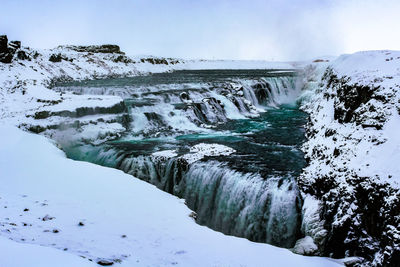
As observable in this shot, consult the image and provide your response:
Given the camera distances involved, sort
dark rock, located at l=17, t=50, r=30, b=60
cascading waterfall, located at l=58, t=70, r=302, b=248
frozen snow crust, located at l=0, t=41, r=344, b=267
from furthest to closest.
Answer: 1. dark rock, located at l=17, t=50, r=30, b=60
2. cascading waterfall, located at l=58, t=70, r=302, b=248
3. frozen snow crust, located at l=0, t=41, r=344, b=267

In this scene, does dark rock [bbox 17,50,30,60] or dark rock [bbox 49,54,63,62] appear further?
dark rock [bbox 49,54,63,62]

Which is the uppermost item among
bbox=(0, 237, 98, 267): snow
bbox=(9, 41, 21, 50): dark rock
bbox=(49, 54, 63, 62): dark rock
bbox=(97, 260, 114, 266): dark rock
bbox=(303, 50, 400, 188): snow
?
bbox=(49, 54, 63, 62): dark rock

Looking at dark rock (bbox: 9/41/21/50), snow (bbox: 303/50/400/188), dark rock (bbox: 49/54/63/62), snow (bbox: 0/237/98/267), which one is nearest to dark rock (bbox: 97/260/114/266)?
snow (bbox: 0/237/98/267)

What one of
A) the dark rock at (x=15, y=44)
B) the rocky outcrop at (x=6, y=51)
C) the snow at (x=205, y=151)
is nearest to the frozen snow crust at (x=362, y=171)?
the snow at (x=205, y=151)

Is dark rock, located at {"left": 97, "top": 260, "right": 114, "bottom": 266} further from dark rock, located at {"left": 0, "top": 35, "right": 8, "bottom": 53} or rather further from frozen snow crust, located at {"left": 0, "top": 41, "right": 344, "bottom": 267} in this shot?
dark rock, located at {"left": 0, "top": 35, "right": 8, "bottom": 53}

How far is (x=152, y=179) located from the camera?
13328 millimetres

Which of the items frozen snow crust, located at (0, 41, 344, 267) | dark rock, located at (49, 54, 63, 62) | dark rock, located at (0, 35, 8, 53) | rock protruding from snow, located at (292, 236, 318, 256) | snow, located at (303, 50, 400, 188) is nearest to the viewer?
frozen snow crust, located at (0, 41, 344, 267)

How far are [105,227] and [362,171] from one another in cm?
661

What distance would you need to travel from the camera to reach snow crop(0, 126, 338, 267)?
18.5ft

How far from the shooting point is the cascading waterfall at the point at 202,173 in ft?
31.9

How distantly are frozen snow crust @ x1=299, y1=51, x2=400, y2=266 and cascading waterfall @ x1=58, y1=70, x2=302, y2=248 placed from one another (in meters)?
1.10

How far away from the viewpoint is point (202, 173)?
40.0 feet

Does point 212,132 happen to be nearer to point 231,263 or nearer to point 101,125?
point 101,125

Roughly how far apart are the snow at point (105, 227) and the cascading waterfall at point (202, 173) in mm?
2347
